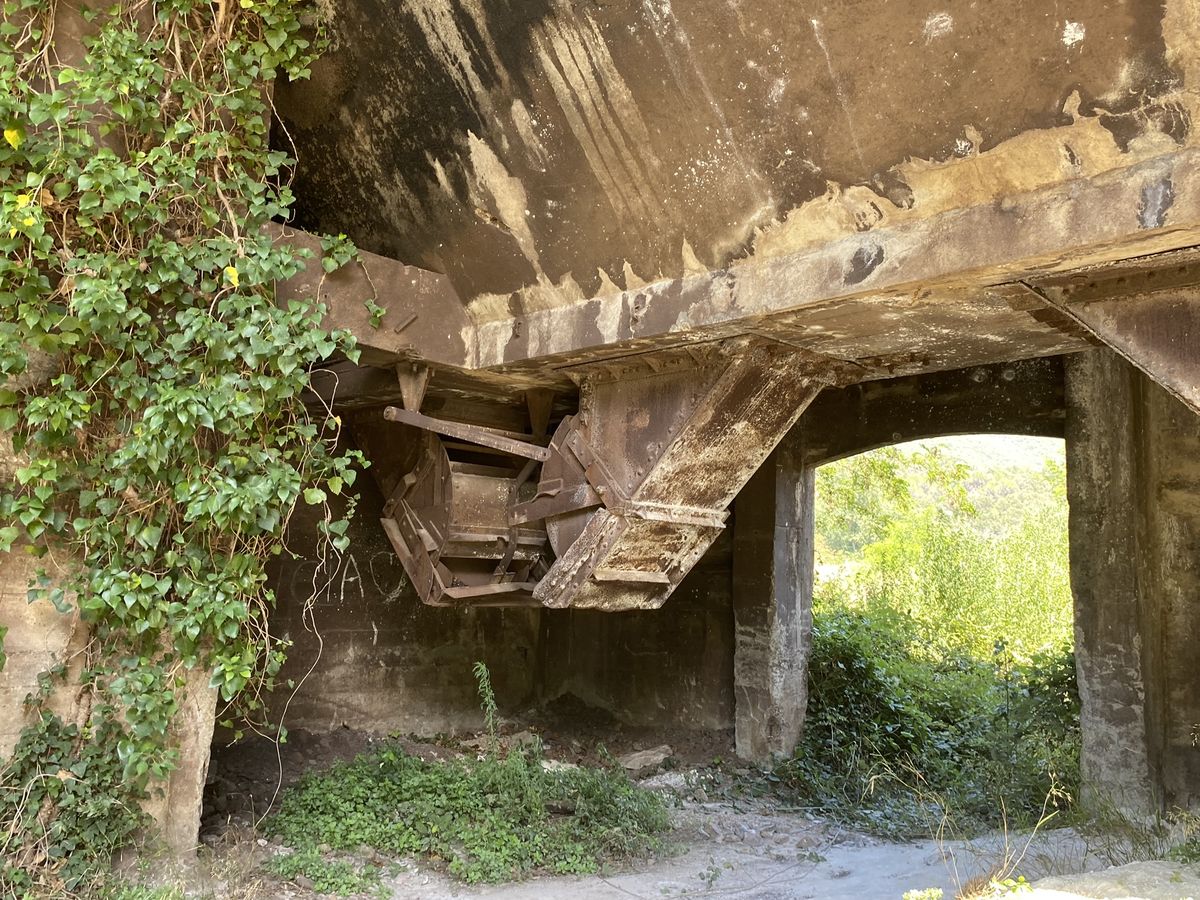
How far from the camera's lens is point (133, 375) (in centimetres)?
354

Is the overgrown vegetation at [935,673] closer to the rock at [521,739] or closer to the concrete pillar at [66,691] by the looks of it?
the rock at [521,739]

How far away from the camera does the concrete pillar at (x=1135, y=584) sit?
16.8ft

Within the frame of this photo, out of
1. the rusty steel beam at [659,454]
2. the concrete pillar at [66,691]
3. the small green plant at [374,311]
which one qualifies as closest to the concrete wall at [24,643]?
the concrete pillar at [66,691]

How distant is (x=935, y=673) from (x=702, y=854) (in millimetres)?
3849

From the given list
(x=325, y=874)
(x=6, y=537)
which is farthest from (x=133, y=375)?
(x=325, y=874)

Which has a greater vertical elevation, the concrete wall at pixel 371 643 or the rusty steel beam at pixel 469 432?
the rusty steel beam at pixel 469 432

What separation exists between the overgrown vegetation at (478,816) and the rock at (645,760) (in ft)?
3.26

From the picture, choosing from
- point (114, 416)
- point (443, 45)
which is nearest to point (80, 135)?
point (114, 416)

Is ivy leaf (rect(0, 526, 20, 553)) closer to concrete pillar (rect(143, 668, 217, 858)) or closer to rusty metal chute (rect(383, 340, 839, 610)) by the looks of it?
concrete pillar (rect(143, 668, 217, 858))

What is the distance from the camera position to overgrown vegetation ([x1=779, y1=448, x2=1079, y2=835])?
5.88m

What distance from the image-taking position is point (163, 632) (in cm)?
374

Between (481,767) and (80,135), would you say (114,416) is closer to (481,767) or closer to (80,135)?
(80,135)

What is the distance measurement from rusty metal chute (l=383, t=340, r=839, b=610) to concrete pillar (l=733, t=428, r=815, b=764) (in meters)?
2.16

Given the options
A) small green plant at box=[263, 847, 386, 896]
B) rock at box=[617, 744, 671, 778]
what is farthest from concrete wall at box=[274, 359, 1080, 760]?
small green plant at box=[263, 847, 386, 896]
